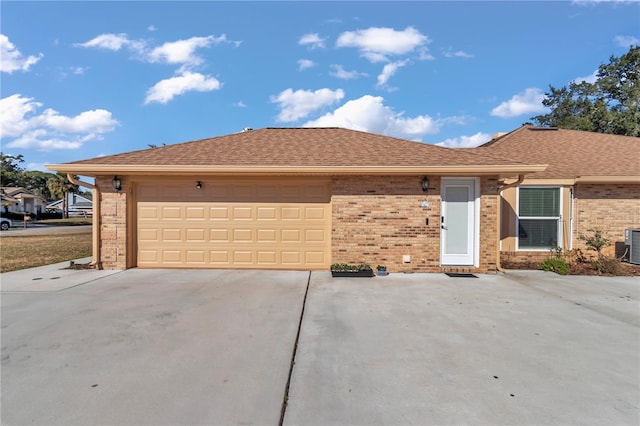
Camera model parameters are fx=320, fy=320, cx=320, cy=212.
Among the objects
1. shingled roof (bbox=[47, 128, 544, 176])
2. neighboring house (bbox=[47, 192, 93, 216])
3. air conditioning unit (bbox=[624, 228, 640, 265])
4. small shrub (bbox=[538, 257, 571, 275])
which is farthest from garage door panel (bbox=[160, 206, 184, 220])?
neighboring house (bbox=[47, 192, 93, 216])

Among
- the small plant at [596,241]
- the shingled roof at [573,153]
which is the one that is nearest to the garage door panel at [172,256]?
the shingled roof at [573,153]

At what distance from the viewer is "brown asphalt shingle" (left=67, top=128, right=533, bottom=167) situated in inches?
295

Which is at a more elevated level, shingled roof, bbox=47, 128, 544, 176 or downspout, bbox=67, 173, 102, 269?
shingled roof, bbox=47, 128, 544, 176

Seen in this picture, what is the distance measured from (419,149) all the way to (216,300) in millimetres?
6109

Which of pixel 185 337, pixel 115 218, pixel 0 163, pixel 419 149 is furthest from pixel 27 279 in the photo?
pixel 0 163

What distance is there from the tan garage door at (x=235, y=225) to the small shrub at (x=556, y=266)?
5260 mm

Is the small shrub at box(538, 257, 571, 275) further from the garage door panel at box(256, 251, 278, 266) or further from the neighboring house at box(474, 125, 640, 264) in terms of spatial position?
the garage door panel at box(256, 251, 278, 266)

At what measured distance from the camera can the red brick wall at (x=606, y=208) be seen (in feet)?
27.8

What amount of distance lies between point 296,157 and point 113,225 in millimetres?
4776

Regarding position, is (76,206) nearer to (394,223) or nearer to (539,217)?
(394,223)

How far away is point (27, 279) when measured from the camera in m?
6.80

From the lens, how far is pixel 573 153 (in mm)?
9914

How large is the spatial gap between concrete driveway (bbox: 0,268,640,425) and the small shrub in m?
1.60

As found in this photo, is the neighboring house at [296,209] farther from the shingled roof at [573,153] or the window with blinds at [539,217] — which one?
the shingled roof at [573,153]
